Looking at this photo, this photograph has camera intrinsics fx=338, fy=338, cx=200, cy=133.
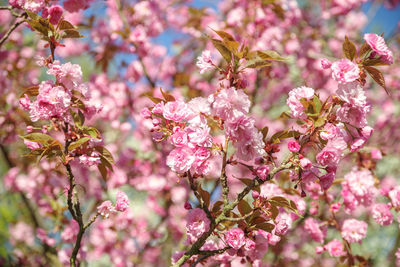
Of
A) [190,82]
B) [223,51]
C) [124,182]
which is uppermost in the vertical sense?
[223,51]

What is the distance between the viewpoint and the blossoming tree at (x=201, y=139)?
128 cm

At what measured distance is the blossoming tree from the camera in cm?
128

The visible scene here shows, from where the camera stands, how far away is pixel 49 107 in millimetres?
1367

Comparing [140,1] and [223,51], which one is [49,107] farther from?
[140,1]

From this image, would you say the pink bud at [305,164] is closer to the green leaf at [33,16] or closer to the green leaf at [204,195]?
the green leaf at [204,195]

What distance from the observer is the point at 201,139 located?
121 cm

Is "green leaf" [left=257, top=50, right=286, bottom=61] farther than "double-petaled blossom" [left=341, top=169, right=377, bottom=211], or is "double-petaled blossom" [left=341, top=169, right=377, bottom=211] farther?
"double-petaled blossom" [left=341, top=169, right=377, bottom=211]

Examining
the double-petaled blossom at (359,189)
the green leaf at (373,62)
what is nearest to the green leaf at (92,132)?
the green leaf at (373,62)

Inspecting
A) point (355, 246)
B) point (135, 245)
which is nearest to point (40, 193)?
point (135, 245)

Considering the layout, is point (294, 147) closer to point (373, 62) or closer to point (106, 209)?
point (373, 62)

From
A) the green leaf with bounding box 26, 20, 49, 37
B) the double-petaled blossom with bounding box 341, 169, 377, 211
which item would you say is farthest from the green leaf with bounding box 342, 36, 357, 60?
the green leaf with bounding box 26, 20, 49, 37

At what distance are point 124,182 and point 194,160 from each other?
2.43m

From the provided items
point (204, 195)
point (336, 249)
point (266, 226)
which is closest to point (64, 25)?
point (204, 195)

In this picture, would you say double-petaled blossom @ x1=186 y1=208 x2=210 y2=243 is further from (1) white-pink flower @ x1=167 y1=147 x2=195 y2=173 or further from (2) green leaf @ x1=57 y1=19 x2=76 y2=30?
(2) green leaf @ x1=57 y1=19 x2=76 y2=30
